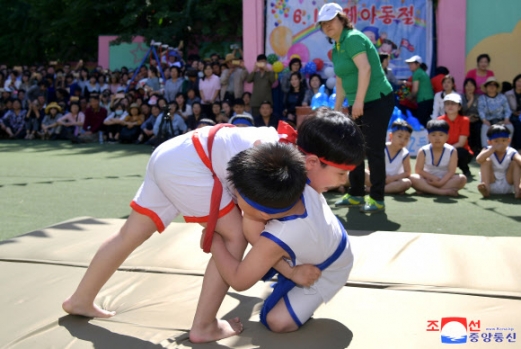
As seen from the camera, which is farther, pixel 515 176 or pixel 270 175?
pixel 515 176

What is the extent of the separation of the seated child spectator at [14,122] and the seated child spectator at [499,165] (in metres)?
10.8

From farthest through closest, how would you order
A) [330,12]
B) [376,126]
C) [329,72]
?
1. [329,72]
2. [376,126]
3. [330,12]

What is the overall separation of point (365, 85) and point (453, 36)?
19.1ft

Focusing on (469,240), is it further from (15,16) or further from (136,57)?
(15,16)

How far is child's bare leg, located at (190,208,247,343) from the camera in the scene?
7.18 ft

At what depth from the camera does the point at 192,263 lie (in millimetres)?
3127

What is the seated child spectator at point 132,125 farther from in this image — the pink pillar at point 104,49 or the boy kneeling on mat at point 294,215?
the boy kneeling on mat at point 294,215

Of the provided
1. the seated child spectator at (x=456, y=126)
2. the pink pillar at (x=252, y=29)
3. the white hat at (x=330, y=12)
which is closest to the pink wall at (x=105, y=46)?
the pink pillar at (x=252, y=29)

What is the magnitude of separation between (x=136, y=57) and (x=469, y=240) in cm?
1515

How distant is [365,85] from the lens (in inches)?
175

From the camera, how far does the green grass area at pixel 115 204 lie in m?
4.37

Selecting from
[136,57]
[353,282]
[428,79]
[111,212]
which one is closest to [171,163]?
[353,282]

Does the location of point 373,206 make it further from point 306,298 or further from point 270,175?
point 270,175

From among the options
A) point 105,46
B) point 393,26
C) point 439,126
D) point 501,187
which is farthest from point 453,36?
point 105,46
